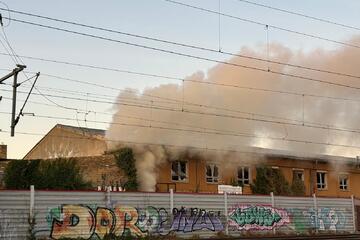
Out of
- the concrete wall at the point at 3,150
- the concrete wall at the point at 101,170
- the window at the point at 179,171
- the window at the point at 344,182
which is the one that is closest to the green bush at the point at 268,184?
the window at the point at 179,171

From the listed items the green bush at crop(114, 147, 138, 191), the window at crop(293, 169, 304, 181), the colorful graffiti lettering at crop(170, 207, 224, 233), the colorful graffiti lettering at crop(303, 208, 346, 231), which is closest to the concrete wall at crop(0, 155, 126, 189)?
the green bush at crop(114, 147, 138, 191)

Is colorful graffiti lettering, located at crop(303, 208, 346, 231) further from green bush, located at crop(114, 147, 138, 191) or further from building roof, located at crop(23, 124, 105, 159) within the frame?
building roof, located at crop(23, 124, 105, 159)

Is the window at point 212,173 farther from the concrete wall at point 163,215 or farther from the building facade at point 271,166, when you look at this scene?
the concrete wall at point 163,215

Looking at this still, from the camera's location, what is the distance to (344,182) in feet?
183

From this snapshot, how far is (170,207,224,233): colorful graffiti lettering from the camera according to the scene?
2892 centimetres

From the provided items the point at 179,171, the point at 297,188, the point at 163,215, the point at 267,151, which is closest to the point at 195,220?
the point at 163,215

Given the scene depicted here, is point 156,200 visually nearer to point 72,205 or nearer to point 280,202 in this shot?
point 72,205

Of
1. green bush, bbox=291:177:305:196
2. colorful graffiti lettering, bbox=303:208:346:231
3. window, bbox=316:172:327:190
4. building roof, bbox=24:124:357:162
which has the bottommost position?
colorful graffiti lettering, bbox=303:208:346:231

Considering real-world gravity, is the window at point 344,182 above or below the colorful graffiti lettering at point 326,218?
above

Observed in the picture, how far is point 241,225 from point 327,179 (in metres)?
24.7

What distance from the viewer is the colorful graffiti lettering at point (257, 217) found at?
3147 cm

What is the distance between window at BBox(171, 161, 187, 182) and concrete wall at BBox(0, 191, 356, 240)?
402 inches

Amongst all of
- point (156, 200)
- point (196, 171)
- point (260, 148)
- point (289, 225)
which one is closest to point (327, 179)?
point (260, 148)

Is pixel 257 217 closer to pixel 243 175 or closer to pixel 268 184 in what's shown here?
pixel 268 184
